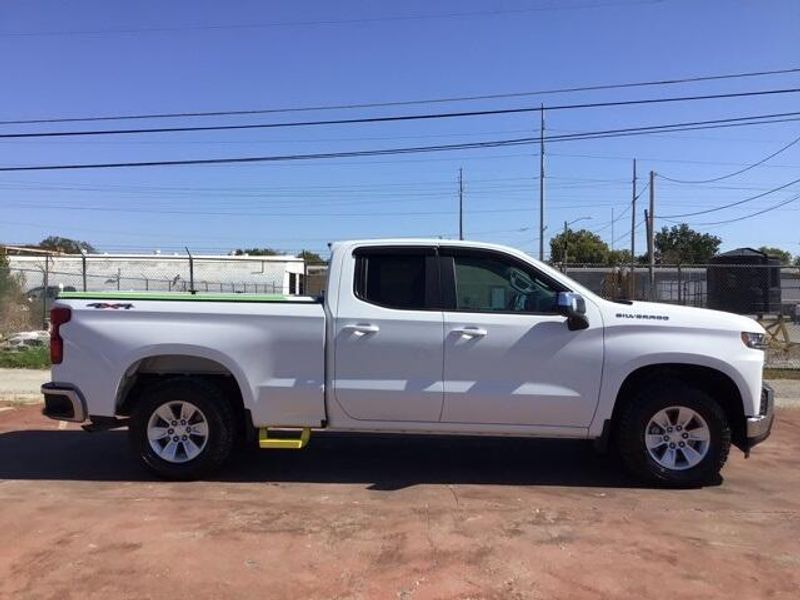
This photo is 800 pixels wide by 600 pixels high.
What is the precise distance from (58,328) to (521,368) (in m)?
3.94

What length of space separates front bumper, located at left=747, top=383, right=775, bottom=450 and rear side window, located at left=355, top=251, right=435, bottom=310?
2863 mm

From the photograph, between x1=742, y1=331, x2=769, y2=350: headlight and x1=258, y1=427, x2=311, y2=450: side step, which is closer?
x1=742, y1=331, x2=769, y2=350: headlight

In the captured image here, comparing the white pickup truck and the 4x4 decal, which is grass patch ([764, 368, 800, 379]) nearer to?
the white pickup truck

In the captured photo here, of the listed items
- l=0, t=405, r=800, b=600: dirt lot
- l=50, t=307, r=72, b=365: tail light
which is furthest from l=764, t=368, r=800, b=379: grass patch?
l=50, t=307, r=72, b=365: tail light

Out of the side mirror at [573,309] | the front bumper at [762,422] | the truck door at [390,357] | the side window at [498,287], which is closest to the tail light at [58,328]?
the truck door at [390,357]

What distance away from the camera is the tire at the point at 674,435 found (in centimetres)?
636

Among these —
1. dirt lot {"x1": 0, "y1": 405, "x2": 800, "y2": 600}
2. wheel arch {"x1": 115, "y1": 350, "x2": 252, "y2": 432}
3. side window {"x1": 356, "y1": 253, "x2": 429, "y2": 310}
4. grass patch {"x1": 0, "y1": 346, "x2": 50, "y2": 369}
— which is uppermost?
side window {"x1": 356, "y1": 253, "x2": 429, "y2": 310}

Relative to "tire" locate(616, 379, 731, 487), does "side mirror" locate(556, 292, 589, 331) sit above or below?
above

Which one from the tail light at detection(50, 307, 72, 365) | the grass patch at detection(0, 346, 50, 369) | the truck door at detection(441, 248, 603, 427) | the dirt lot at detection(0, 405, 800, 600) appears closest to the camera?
the dirt lot at detection(0, 405, 800, 600)

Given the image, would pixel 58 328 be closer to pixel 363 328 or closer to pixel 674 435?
pixel 363 328

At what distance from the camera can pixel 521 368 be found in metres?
6.35

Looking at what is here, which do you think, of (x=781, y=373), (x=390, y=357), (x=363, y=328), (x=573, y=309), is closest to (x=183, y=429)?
(x=363, y=328)

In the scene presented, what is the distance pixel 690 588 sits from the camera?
171 inches

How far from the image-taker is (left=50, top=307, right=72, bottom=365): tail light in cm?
655
